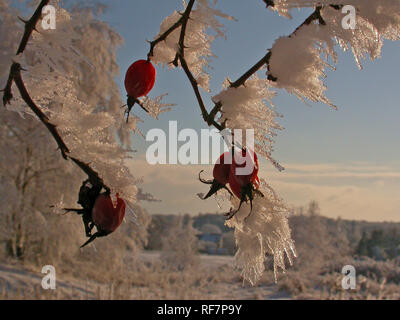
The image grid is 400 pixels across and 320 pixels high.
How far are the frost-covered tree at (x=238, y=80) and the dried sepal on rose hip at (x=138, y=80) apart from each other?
2 centimetres

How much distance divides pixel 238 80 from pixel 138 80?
0.80 feet

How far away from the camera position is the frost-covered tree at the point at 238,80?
0.42 metres

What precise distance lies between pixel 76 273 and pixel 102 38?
14.8ft

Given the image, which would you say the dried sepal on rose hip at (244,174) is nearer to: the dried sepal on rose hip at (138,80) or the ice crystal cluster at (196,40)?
the ice crystal cluster at (196,40)

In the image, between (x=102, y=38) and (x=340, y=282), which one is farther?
(x=102, y=38)

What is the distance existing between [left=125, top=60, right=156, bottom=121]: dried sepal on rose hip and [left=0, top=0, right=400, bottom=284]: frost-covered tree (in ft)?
0.05

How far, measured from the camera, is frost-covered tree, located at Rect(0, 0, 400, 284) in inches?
16.6

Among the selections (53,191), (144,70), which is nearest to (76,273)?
(53,191)

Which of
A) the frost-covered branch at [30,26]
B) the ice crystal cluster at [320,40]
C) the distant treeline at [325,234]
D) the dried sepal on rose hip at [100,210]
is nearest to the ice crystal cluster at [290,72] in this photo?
the ice crystal cluster at [320,40]

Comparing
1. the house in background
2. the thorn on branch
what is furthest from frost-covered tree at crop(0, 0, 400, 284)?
the house in background

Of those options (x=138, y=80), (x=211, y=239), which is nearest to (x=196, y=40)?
(x=138, y=80)
